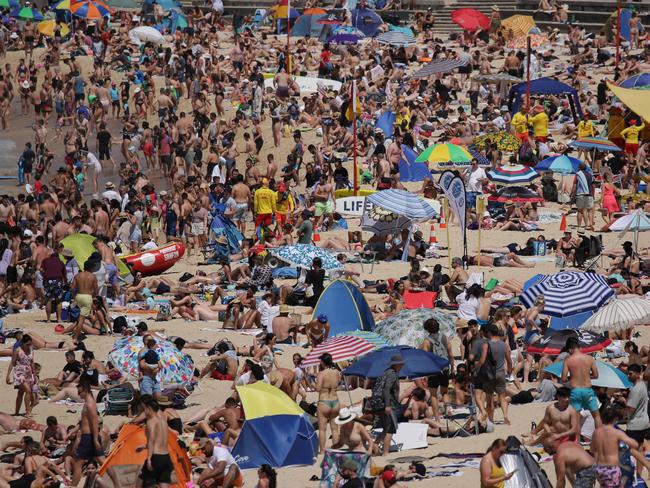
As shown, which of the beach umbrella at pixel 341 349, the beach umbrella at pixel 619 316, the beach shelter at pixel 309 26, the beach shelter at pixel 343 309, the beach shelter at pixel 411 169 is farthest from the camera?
the beach shelter at pixel 309 26

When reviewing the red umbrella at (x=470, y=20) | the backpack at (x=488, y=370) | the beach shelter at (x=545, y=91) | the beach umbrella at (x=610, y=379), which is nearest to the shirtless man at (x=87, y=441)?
the backpack at (x=488, y=370)

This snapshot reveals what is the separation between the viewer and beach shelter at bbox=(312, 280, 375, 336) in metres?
19.3

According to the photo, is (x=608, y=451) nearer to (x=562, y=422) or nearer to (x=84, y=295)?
(x=562, y=422)

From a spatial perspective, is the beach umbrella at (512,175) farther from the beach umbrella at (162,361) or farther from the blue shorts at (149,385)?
the blue shorts at (149,385)

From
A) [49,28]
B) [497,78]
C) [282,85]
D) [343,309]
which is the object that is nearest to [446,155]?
[343,309]

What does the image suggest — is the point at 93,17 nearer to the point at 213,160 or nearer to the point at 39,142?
the point at 39,142

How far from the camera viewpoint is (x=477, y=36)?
131 ft

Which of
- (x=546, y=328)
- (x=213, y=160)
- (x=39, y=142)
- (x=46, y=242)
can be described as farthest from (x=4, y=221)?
(x=546, y=328)

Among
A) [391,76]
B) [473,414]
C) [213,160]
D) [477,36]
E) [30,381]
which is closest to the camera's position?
[473,414]

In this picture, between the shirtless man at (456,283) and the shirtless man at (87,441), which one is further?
the shirtless man at (456,283)

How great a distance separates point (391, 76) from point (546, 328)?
19093mm

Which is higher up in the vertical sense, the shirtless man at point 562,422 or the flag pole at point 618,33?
the flag pole at point 618,33

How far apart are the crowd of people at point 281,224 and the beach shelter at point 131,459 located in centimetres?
11

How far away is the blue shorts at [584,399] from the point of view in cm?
1486
